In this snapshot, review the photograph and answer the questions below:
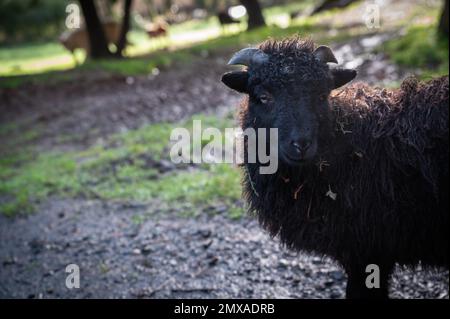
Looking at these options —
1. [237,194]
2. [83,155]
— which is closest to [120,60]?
[83,155]

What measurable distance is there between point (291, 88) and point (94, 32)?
16.0 meters

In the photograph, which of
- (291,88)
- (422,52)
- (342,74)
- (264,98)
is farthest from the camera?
(422,52)

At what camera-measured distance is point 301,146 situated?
3279 millimetres

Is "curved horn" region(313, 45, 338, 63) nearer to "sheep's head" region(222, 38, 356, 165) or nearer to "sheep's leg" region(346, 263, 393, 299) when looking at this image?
"sheep's head" region(222, 38, 356, 165)

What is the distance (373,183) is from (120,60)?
605 inches

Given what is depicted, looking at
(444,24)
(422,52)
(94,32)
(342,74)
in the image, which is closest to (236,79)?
(342,74)

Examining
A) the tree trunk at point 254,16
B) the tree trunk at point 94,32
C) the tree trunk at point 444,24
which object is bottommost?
the tree trunk at point 444,24

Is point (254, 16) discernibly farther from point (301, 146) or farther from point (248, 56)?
point (301, 146)

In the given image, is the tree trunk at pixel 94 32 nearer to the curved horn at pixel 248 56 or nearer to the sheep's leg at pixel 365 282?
the curved horn at pixel 248 56

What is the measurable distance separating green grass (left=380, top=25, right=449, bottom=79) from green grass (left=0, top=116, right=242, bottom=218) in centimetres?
439

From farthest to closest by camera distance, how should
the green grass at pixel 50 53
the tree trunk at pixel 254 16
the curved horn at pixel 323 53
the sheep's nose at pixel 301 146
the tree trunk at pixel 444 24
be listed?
the tree trunk at pixel 254 16, the green grass at pixel 50 53, the tree trunk at pixel 444 24, the curved horn at pixel 323 53, the sheep's nose at pixel 301 146

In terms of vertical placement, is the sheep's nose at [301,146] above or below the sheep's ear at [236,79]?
below

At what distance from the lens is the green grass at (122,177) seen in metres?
6.38

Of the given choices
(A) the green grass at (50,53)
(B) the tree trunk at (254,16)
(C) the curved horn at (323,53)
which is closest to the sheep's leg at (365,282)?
(C) the curved horn at (323,53)
